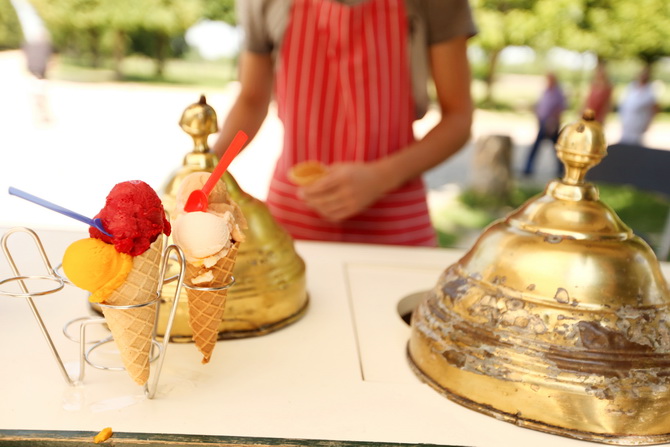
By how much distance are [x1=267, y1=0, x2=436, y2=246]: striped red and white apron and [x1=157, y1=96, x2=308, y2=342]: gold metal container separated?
32.1 inches

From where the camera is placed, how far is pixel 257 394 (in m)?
0.88

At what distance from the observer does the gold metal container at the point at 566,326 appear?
81 centimetres

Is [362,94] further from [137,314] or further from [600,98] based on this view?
[600,98]

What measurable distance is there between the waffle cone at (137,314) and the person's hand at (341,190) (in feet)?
2.82

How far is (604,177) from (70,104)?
12566 millimetres

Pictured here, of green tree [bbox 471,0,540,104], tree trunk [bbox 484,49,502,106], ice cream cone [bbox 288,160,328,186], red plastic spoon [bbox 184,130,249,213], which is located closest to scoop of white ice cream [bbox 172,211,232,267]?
red plastic spoon [bbox 184,130,249,213]

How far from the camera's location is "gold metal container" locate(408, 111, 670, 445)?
812mm

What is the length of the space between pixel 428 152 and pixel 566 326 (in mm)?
1077

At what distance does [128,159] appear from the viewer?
27.7 ft

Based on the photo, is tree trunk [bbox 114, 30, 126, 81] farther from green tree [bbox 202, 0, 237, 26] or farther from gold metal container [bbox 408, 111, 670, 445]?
gold metal container [bbox 408, 111, 670, 445]

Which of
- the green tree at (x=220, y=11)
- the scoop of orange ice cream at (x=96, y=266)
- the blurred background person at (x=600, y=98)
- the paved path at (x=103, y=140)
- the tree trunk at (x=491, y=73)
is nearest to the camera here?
the scoop of orange ice cream at (x=96, y=266)

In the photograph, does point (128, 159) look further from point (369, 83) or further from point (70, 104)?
point (369, 83)

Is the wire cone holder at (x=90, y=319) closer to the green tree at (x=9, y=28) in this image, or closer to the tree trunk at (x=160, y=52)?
the green tree at (x=9, y=28)

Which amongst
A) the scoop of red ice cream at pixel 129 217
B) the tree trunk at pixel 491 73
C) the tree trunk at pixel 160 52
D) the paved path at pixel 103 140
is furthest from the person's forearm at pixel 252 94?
the tree trunk at pixel 160 52
